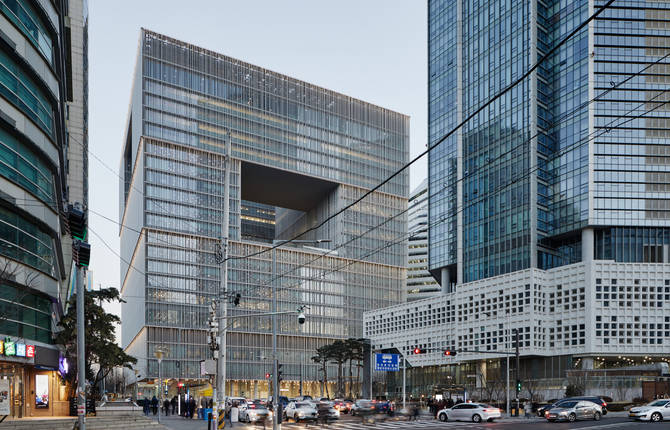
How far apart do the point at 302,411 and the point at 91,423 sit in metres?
20.0

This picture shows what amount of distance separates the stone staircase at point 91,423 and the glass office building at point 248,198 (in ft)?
307

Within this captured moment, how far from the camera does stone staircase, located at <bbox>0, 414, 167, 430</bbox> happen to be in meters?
32.7

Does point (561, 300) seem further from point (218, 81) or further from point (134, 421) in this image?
point (218, 81)

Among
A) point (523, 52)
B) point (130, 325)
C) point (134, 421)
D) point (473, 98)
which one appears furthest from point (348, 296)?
point (134, 421)

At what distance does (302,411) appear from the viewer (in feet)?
177

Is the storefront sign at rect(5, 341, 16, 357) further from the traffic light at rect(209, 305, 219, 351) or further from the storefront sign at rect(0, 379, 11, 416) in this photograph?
the traffic light at rect(209, 305, 219, 351)

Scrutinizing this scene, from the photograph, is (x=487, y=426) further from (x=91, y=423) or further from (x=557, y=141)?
(x=557, y=141)

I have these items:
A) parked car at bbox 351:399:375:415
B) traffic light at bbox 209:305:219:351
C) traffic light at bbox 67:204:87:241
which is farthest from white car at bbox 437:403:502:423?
traffic light at bbox 67:204:87:241

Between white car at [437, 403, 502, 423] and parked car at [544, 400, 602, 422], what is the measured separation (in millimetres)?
4964

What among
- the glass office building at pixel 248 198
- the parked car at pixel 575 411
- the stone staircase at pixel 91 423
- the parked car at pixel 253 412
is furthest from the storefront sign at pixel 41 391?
the glass office building at pixel 248 198

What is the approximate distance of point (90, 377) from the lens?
56.1m

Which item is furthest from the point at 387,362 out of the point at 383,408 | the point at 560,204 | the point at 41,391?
the point at 560,204

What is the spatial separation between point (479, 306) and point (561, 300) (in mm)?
13290

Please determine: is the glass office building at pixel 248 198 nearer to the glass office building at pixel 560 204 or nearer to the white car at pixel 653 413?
the glass office building at pixel 560 204
